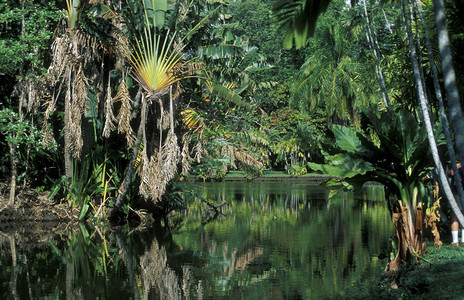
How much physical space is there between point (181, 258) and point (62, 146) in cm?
923

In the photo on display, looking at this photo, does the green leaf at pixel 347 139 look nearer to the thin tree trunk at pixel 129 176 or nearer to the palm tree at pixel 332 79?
the thin tree trunk at pixel 129 176

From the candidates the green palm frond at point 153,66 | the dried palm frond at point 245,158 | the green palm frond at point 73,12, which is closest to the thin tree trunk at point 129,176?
the green palm frond at point 153,66

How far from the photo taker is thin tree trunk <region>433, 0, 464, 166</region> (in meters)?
6.18

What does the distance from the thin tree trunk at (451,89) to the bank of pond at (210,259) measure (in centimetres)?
185

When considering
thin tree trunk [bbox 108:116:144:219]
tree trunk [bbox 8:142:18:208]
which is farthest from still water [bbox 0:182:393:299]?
tree trunk [bbox 8:142:18:208]

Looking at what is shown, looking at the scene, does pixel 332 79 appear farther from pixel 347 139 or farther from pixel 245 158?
pixel 347 139

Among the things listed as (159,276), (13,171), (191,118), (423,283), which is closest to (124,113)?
(191,118)

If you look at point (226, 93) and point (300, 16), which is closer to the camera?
point (300, 16)

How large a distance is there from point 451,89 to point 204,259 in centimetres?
713

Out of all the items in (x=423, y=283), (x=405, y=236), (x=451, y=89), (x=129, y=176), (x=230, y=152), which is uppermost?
(x=230, y=152)

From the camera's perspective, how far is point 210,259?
12.3m

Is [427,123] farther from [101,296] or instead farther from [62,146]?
[62,146]

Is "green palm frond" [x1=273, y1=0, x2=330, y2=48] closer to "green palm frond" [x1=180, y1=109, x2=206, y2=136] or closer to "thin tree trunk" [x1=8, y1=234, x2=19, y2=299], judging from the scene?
"thin tree trunk" [x1=8, y1=234, x2=19, y2=299]

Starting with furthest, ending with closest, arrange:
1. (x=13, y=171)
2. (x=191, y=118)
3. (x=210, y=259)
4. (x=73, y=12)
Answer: (x=191, y=118) → (x=13, y=171) → (x=73, y=12) → (x=210, y=259)
